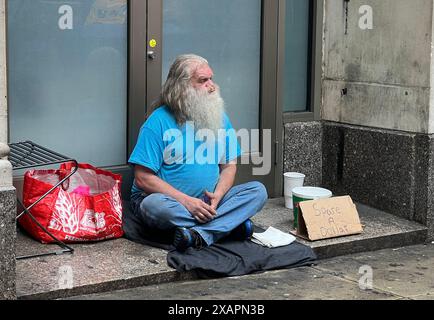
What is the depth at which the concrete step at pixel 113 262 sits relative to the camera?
514 centimetres

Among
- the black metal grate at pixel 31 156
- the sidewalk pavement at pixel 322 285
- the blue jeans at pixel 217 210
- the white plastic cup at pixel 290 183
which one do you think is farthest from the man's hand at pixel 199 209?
the white plastic cup at pixel 290 183

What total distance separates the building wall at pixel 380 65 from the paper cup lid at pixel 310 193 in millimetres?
805

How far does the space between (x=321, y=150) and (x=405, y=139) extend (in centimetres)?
86

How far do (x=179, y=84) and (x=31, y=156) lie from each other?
1045 millimetres

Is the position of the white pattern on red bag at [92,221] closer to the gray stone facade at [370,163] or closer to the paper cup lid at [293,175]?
the paper cup lid at [293,175]

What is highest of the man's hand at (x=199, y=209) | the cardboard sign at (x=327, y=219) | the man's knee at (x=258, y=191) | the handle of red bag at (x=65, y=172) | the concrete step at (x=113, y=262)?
the handle of red bag at (x=65, y=172)

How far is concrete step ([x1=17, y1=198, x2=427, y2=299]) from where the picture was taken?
16.9 ft

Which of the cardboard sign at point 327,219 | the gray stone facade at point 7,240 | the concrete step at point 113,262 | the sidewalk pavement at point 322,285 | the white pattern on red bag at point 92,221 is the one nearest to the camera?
the gray stone facade at point 7,240

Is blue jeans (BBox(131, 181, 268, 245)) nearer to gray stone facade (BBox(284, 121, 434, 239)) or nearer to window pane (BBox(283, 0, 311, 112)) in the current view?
gray stone facade (BBox(284, 121, 434, 239))

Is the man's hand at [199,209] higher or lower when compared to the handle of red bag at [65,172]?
lower

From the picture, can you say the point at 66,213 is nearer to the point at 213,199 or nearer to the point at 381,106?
the point at 213,199

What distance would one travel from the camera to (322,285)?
5.57m

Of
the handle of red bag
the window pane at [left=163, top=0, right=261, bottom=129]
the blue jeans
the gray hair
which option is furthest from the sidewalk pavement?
the window pane at [left=163, top=0, right=261, bottom=129]

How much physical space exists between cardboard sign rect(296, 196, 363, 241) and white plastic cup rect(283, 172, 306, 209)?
0.61 m
